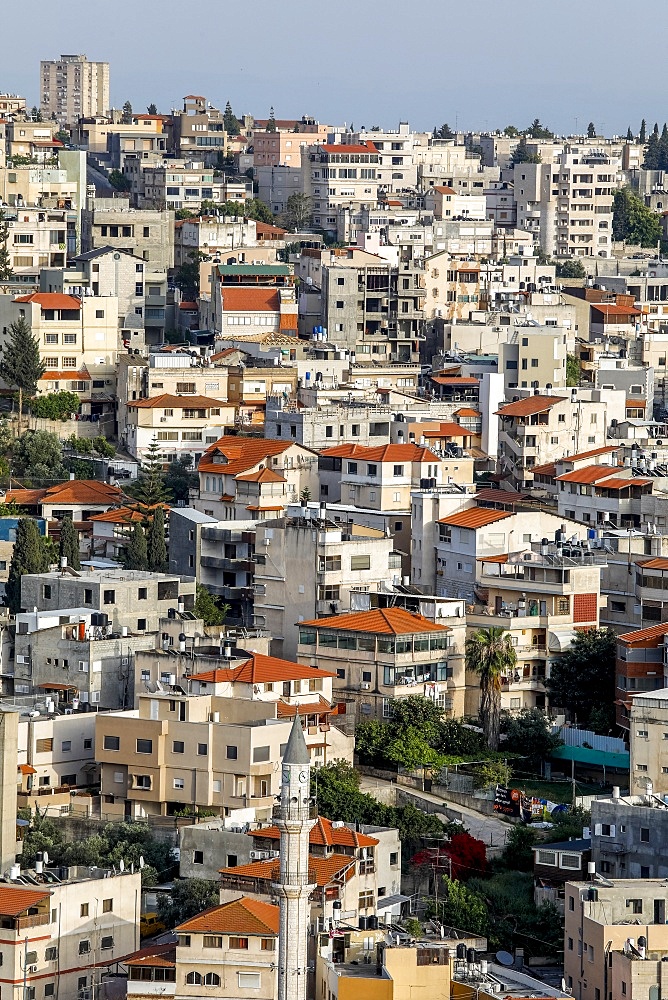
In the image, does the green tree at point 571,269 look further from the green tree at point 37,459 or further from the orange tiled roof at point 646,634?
the orange tiled roof at point 646,634

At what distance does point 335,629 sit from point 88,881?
11.3 m

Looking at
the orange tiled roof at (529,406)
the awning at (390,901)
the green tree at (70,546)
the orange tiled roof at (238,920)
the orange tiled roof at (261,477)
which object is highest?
the orange tiled roof at (529,406)

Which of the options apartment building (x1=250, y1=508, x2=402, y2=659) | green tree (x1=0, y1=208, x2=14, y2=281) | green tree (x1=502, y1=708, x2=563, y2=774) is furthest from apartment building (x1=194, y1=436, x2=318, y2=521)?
green tree (x1=0, y1=208, x2=14, y2=281)

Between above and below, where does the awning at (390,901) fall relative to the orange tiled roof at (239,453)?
below

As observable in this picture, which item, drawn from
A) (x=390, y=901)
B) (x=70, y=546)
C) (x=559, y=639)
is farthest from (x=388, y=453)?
(x=390, y=901)

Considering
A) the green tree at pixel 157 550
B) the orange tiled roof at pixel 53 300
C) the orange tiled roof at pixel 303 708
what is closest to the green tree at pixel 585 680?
the orange tiled roof at pixel 303 708

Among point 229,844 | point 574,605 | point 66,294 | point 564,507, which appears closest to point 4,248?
point 66,294

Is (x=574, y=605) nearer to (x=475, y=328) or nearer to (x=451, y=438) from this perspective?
(x=451, y=438)

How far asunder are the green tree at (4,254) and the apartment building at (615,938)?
43059 millimetres

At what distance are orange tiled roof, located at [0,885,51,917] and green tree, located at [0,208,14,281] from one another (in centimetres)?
4138

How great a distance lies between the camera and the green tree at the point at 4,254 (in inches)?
3140

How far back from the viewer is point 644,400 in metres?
75.5

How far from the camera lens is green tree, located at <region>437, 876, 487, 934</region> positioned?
4097 cm

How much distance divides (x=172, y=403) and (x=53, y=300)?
6820mm
